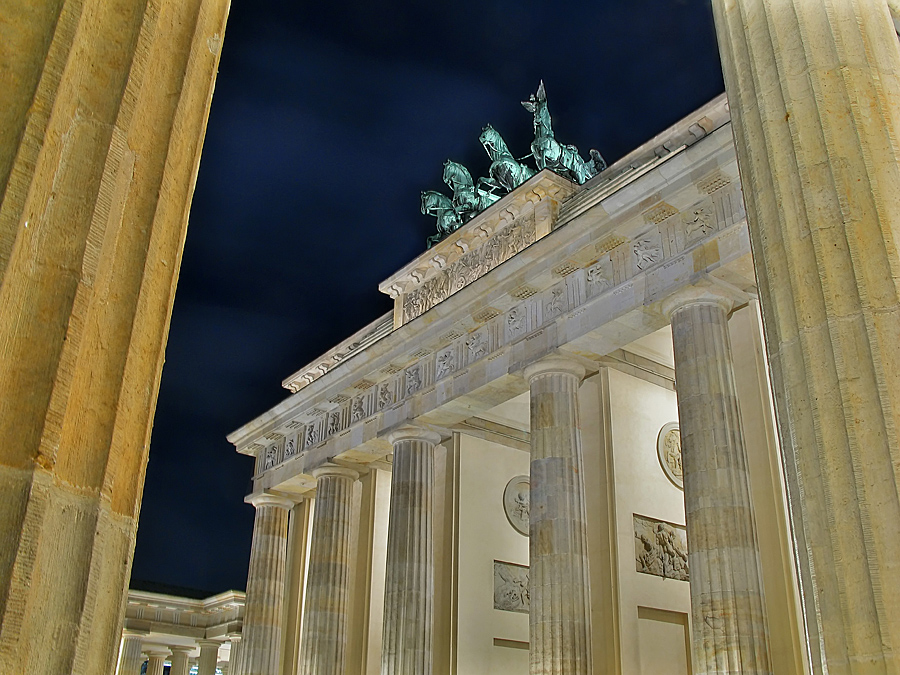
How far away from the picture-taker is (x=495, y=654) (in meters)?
23.1

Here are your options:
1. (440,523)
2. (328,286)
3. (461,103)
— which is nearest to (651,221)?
(440,523)

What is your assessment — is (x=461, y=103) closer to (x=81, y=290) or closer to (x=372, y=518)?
(x=372, y=518)

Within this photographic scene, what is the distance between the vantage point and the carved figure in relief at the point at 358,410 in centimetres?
2580

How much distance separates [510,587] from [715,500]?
1075 cm

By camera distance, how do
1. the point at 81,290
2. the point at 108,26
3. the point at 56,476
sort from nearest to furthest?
the point at 56,476 → the point at 81,290 → the point at 108,26

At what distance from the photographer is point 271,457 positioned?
30438mm

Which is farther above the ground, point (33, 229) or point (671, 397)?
point (671, 397)

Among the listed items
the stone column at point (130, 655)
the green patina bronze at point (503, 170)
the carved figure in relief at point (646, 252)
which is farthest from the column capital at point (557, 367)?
the stone column at point (130, 655)

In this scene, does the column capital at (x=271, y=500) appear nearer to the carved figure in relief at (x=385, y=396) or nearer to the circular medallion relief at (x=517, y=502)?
the carved figure in relief at (x=385, y=396)

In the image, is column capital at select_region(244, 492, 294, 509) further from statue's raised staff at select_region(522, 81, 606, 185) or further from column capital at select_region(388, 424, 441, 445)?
statue's raised staff at select_region(522, 81, 606, 185)

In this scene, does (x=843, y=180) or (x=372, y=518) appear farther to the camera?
(x=372, y=518)

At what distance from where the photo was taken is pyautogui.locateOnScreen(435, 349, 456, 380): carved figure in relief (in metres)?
22.5

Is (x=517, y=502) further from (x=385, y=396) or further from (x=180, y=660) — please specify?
(x=180, y=660)

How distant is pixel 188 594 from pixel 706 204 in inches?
1554
